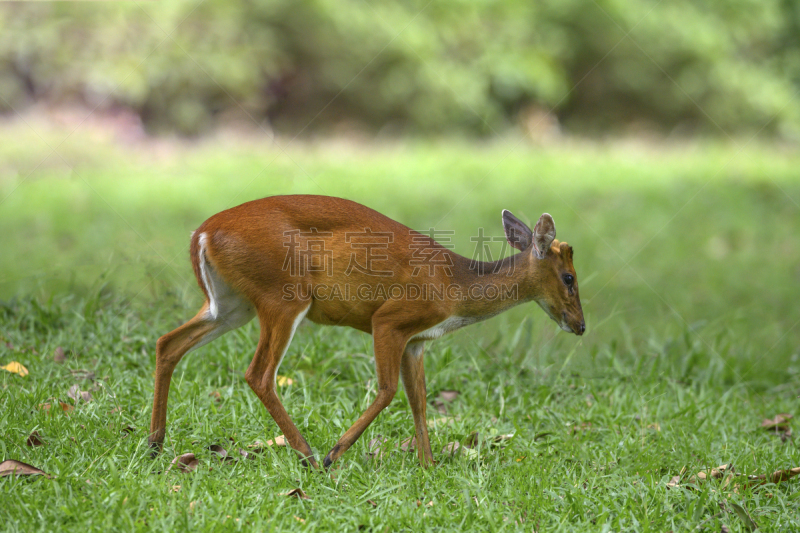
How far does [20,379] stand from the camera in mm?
3826

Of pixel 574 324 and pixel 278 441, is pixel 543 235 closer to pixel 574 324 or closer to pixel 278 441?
pixel 574 324

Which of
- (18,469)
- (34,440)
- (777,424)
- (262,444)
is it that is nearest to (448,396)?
(262,444)

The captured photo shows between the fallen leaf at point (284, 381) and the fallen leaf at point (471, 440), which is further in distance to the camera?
the fallen leaf at point (284, 381)

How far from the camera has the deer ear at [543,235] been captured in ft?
10.4

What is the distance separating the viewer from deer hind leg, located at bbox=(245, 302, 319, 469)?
3.08m

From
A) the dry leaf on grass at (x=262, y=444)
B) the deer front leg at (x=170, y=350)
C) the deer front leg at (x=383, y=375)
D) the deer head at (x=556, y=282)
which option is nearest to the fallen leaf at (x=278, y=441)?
the dry leaf on grass at (x=262, y=444)

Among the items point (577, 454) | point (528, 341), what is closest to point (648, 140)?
point (528, 341)

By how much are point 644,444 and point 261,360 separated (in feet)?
6.20

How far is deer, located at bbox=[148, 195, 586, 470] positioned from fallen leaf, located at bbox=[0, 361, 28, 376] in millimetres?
1044

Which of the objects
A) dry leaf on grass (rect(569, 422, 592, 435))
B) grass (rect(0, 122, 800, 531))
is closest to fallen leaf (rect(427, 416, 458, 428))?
grass (rect(0, 122, 800, 531))

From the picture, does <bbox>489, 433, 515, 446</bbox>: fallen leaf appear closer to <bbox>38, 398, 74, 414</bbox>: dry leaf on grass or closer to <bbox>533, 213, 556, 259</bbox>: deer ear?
<bbox>533, 213, 556, 259</bbox>: deer ear

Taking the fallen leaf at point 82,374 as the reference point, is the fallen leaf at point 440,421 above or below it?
below

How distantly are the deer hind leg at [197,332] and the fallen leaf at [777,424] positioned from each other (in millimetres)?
2850

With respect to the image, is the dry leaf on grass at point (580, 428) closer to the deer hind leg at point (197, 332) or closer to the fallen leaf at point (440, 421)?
the fallen leaf at point (440, 421)
